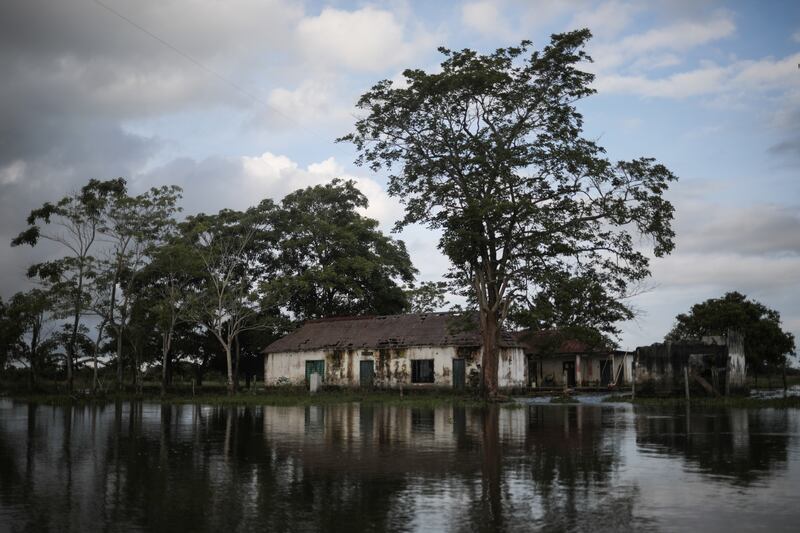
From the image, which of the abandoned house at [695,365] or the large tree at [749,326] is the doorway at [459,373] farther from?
the large tree at [749,326]

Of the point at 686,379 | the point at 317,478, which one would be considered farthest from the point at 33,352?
the point at 317,478

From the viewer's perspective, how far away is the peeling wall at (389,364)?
4231 centimetres

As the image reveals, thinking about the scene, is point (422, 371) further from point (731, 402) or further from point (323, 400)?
point (731, 402)

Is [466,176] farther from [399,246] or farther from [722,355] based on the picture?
[399,246]

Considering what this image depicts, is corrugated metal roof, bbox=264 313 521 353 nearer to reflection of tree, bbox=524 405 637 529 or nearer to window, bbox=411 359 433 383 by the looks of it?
window, bbox=411 359 433 383

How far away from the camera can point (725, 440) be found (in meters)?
15.0

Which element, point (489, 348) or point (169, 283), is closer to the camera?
point (489, 348)

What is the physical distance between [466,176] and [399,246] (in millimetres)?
27902

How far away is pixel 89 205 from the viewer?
143 feet

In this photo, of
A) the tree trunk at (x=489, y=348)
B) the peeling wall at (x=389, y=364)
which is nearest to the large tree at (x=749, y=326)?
the peeling wall at (x=389, y=364)

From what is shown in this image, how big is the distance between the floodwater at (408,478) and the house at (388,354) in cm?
2204

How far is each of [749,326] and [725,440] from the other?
150 feet

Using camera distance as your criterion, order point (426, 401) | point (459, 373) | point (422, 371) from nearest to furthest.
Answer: point (426, 401) → point (459, 373) → point (422, 371)

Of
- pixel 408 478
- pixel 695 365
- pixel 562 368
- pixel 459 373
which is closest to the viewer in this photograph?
pixel 408 478
